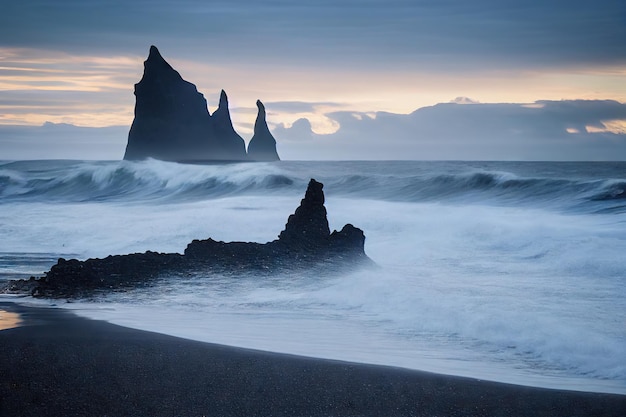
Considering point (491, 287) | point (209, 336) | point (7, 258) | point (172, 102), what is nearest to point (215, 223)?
point (7, 258)

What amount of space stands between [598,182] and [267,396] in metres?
22.3

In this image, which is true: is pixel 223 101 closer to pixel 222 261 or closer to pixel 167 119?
pixel 167 119

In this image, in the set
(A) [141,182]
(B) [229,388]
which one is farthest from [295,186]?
(B) [229,388]

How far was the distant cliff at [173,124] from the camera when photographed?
8388 cm

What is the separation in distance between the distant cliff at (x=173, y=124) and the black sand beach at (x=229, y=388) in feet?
261

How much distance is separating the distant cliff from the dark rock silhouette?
1.74 m

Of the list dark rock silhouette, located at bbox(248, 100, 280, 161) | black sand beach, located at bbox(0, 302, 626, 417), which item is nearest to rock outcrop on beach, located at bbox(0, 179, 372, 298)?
black sand beach, located at bbox(0, 302, 626, 417)

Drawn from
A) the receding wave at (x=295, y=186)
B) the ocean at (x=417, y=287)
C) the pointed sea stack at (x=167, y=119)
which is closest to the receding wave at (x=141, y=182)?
the receding wave at (x=295, y=186)

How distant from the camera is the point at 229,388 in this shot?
16.6 feet

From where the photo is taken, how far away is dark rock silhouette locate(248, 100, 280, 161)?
93438 millimetres

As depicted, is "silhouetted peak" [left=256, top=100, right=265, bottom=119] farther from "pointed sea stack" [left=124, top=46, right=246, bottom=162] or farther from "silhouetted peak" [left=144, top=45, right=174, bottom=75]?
"silhouetted peak" [left=144, top=45, right=174, bottom=75]

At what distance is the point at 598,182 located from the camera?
80.4ft

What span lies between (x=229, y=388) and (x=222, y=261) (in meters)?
5.16

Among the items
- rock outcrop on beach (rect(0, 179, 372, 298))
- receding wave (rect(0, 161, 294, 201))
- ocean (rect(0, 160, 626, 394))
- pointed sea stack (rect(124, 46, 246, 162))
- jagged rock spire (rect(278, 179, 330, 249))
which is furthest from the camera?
pointed sea stack (rect(124, 46, 246, 162))
